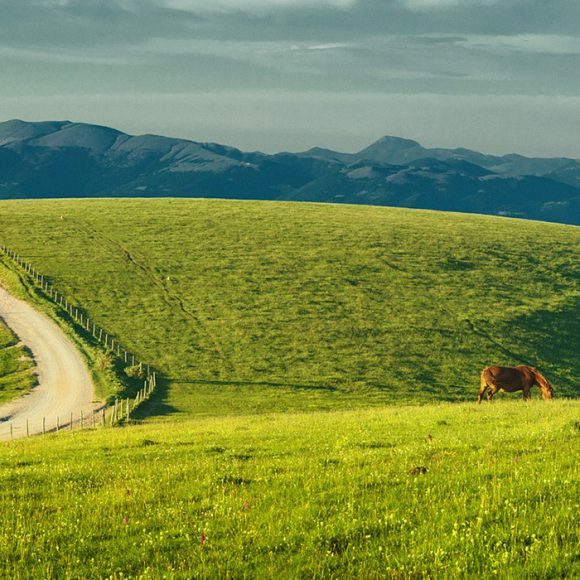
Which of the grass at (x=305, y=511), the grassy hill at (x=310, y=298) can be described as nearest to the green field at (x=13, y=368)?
the grassy hill at (x=310, y=298)

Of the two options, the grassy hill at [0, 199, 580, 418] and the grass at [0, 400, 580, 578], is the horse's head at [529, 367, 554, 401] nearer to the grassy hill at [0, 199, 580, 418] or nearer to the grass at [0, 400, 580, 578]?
the grassy hill at [0, 199, 580, 418]

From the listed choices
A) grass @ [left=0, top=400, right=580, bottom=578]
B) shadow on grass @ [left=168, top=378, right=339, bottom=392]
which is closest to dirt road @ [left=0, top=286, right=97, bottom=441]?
shadow on grass @ [left=168, top=378, right=339, bottom=392]

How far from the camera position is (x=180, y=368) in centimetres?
6134

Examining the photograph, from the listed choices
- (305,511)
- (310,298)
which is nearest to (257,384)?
(310,298)

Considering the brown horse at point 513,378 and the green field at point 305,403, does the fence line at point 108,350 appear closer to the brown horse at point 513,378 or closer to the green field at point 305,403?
the green field at point 305,403

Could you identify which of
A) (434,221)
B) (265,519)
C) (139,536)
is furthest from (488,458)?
(434,221)

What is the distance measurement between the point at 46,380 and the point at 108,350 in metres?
8.89

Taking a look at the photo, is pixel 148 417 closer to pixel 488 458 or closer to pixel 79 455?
pixel 79 455

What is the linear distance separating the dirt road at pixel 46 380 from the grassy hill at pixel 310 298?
20.1ft

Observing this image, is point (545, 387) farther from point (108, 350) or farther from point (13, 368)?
point (13, 368)

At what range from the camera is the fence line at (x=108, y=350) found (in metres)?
43.2

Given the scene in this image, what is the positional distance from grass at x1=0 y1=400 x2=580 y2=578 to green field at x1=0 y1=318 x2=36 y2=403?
107 ft

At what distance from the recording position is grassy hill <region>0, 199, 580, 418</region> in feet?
198

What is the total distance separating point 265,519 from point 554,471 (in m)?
7.27
